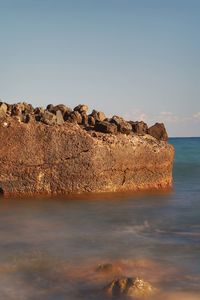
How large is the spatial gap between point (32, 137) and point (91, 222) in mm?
1918

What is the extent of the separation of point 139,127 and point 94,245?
14.5ft

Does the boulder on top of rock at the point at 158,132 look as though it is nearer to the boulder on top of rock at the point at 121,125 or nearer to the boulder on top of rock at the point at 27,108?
the boulder on top of rock at the point at 121,125

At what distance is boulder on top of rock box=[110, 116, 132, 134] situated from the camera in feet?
26.6

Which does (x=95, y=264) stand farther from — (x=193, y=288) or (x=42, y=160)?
(x=42, y=160)

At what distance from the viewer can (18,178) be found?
7.03m

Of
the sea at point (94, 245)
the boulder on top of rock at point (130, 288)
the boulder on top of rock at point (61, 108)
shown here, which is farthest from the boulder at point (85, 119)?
the boulder on top of rock at point (130, 288)

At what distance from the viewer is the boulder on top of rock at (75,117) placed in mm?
8172

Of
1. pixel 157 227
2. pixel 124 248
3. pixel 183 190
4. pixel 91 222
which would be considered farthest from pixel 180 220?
pixel 183 190

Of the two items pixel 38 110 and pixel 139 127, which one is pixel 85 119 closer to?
pixel 38 110

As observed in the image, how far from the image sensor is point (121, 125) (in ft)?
26.8

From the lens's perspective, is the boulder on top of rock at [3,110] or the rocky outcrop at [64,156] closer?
the rocky outcrop at [64,156]

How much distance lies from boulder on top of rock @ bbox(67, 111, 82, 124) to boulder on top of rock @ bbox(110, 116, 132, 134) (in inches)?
24.8

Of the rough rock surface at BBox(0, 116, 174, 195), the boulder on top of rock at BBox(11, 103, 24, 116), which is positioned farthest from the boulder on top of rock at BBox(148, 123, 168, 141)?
the boulder on top of rock at BBox(11, 103, 24, 116)

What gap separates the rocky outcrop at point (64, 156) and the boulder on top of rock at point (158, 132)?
3.05ft
